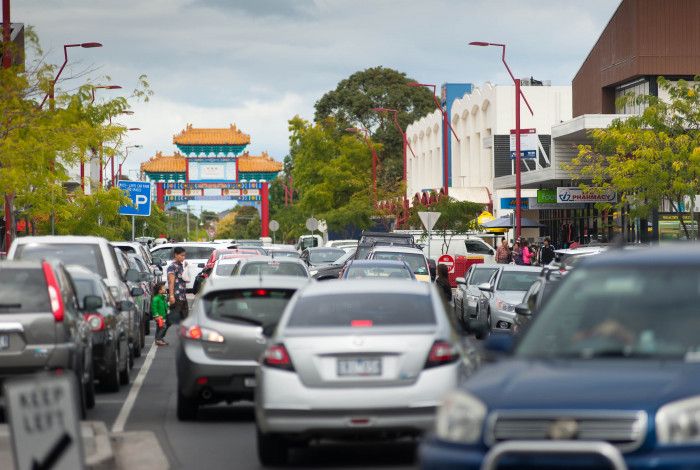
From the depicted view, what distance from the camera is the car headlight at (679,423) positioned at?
703 cm

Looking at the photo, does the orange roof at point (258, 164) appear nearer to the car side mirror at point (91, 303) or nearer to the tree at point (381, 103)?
the tree at point (381, 103)

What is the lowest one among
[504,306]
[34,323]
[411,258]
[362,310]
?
[504,306]

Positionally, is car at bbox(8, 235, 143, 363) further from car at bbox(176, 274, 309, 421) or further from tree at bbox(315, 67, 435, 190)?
tree at bbox(315, 67, 435, 190)

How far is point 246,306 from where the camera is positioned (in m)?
14.7

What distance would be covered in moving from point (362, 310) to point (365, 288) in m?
0.35

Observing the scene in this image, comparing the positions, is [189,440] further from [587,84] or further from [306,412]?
[587,84]

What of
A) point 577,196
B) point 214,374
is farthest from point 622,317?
point 577,196

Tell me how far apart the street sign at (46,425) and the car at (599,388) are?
178 cm

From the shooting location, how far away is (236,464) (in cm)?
1193

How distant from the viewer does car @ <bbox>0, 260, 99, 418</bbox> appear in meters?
13.9

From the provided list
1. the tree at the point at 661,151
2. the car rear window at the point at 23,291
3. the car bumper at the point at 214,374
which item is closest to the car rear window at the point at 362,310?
the car bumper at the point at 214,374

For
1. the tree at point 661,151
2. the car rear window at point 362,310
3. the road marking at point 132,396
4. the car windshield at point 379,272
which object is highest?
the tree at point 661,151

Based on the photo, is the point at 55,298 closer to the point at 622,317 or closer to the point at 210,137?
the point at 622,317

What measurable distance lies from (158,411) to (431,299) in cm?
481
